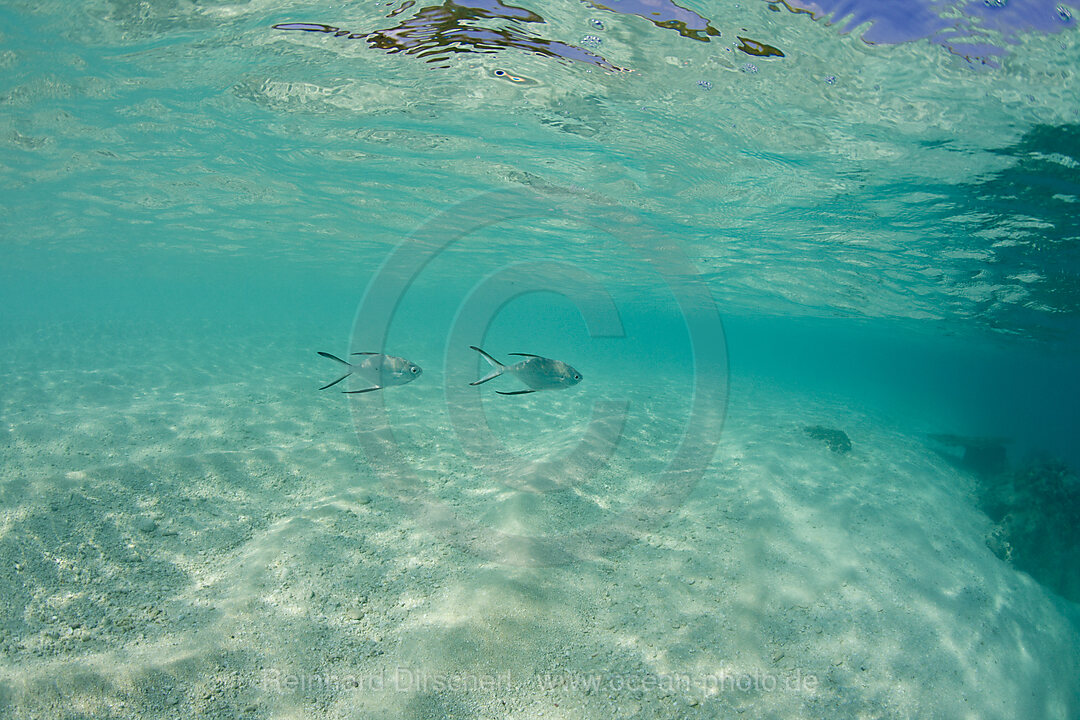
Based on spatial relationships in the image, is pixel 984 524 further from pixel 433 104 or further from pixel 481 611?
pixel 433 104

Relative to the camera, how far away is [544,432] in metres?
10.5

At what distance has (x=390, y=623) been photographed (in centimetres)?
395

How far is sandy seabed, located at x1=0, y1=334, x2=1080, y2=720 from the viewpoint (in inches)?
131

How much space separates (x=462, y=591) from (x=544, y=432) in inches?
244

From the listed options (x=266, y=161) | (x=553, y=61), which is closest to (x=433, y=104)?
(x=553, y=61)

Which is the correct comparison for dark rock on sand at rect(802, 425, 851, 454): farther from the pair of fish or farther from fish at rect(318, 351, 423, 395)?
fish at rect(318, 351, 423, 395)

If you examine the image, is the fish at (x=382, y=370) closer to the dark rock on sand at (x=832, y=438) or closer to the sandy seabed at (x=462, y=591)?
the sandy seabed at (x=462, y=591)

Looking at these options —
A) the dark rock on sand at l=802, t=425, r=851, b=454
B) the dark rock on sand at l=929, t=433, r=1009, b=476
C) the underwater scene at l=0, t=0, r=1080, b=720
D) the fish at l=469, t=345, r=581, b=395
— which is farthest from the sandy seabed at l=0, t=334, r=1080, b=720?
the dark rock on sand at l=929, t=433, r=1009, b=476

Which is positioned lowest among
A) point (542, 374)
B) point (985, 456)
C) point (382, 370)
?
point (985, 456)

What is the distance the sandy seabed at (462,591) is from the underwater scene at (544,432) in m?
0.04

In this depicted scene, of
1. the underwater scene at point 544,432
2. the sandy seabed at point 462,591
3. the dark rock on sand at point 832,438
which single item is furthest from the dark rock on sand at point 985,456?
the sandy seabed at point 462,591

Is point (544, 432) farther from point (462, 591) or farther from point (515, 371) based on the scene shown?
point (462, 591)

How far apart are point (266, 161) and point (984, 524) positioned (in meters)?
23.8

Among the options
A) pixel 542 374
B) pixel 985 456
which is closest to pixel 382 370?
pixel 542 374
